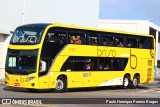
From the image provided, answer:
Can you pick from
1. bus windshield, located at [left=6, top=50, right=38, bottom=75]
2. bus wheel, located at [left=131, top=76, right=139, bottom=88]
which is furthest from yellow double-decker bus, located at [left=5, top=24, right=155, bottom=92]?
bus wheel, located at [left=131, top=76, right=139, bottom=88]

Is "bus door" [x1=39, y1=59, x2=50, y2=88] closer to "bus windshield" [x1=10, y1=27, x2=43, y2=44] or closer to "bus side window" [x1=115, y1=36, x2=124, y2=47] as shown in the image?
"bus windshield" [x1=10, y1=27, x2=43, y2=44]

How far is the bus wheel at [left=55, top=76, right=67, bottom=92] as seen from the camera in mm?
24828

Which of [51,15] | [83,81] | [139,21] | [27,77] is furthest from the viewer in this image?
[139,21]

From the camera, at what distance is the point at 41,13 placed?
40812 millimetres

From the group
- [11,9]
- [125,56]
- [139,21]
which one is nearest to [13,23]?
[11,9]

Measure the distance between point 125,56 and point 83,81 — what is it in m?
4.67

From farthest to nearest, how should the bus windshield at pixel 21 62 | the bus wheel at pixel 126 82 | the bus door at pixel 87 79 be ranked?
the bus wheel at pixel 126 82 → the bus door at pixel 87 79 → the bus windshield at pixel 21 62

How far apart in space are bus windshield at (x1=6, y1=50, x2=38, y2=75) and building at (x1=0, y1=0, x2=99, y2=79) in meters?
12.1

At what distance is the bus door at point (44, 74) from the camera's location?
2375 centimetres

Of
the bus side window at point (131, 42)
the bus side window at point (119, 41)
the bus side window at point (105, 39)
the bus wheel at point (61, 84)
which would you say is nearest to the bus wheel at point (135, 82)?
the bus side window at point (131, 42)

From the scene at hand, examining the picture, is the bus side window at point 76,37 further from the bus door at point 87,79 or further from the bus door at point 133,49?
the bus door at point 133,49

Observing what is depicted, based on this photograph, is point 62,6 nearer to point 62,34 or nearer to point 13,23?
point 13,23

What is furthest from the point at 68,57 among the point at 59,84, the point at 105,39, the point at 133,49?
the point at 133,49

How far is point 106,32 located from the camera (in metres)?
→ 28.2
